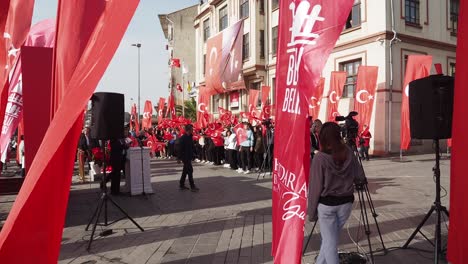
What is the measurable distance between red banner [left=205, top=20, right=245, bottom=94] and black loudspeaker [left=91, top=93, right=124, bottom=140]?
21.3 m

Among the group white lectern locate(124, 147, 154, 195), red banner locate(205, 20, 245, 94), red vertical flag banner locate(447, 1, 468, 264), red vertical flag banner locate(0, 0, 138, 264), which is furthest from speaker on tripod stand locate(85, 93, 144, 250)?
red banner locate(205, 20, 245, 94)

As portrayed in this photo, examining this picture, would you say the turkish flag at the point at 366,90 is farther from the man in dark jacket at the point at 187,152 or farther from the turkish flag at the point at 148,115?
the turkish flag at the point at 148,115

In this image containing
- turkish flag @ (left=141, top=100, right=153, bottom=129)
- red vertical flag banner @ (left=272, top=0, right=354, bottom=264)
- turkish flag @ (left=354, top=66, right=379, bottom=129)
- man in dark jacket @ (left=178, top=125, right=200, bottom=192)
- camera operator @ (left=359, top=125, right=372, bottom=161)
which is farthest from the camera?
turkish flag @ (left=141, top=100, right=153, bottom=129)

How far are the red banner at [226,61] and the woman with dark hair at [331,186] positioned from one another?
972 inches

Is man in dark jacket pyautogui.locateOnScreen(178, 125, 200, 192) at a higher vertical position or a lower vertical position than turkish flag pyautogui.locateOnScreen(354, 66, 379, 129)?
lower

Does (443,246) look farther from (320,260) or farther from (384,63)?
(384,63)

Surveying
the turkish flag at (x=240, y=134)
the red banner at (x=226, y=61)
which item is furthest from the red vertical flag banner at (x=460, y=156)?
the red banner at (x=226, y=61)

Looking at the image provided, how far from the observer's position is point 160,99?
27734mm

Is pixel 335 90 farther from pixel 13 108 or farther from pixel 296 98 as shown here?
pixel 296 98

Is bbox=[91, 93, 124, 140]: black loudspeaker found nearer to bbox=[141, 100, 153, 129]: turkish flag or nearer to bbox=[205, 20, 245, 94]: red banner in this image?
bbox=[141, 100, 153, 129]: turkish flag

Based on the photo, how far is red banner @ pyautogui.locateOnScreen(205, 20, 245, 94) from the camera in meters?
27.8

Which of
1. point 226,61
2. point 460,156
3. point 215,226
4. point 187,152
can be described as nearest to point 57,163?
point 460,156

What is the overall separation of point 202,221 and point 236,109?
25.1 meters

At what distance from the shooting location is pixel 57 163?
1761 mm
